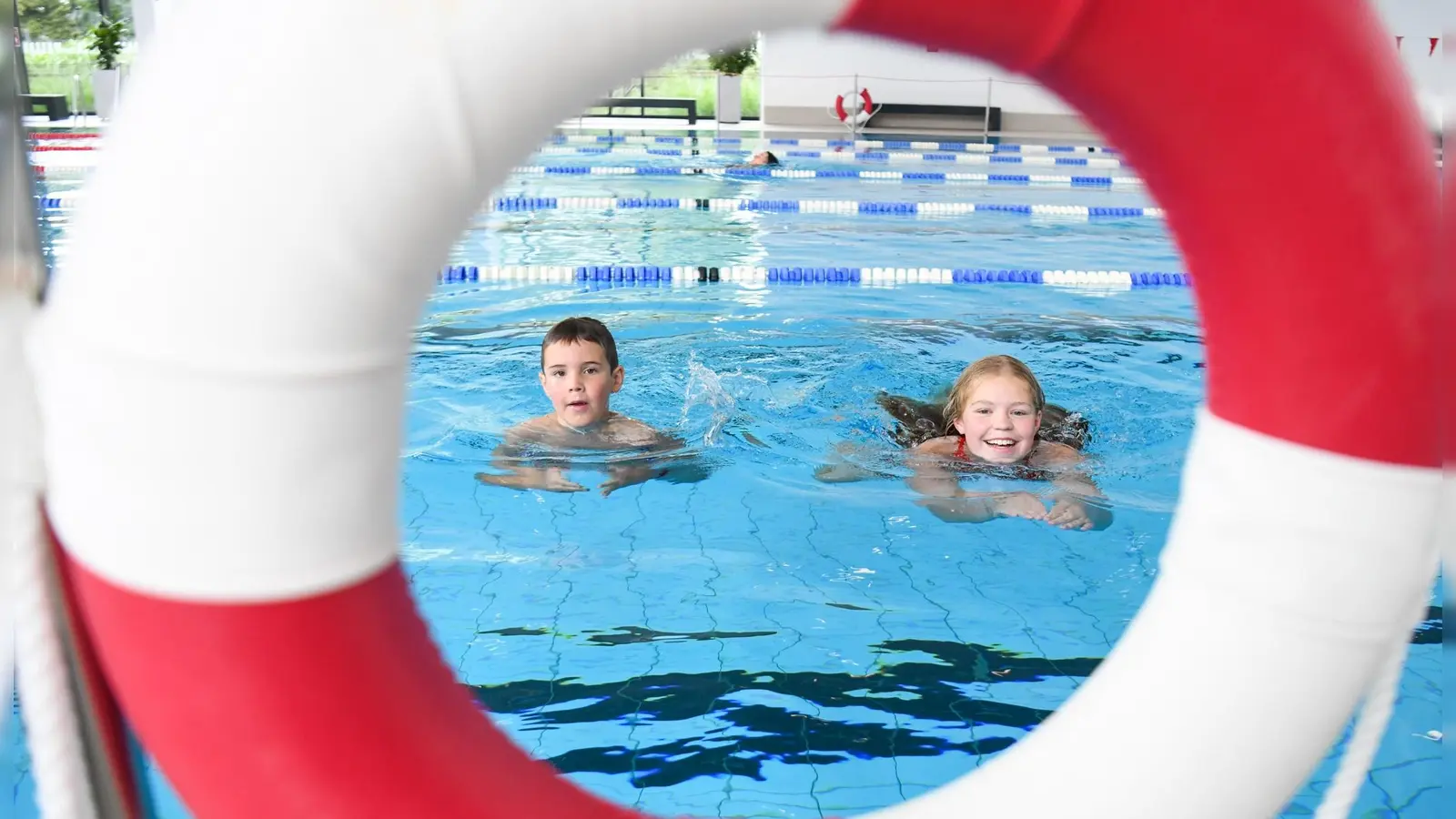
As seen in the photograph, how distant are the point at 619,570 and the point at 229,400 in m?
2.15

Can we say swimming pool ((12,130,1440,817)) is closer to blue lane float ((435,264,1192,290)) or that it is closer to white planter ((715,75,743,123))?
blue lane float ((435,264,1192,290))

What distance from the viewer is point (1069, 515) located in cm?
325

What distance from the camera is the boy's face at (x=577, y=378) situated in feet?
11.6

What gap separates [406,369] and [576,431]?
2817mm

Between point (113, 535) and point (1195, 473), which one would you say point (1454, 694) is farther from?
point (113, 535)

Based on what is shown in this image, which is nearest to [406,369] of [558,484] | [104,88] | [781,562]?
[781,562]

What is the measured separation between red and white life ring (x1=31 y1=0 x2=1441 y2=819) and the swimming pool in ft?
0.40

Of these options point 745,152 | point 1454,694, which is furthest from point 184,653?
point 745,152

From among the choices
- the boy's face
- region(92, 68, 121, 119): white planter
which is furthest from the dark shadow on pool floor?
region(92, 68, 121, 119): white planter

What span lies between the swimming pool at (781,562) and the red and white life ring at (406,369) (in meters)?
0.12

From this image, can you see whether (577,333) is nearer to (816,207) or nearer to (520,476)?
(520,476)

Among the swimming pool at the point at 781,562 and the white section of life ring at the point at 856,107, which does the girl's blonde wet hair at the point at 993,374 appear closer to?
the swimming pool at the point at 781,562

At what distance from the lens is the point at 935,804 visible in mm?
1103

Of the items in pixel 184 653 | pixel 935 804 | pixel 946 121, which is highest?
pixel 946 121
